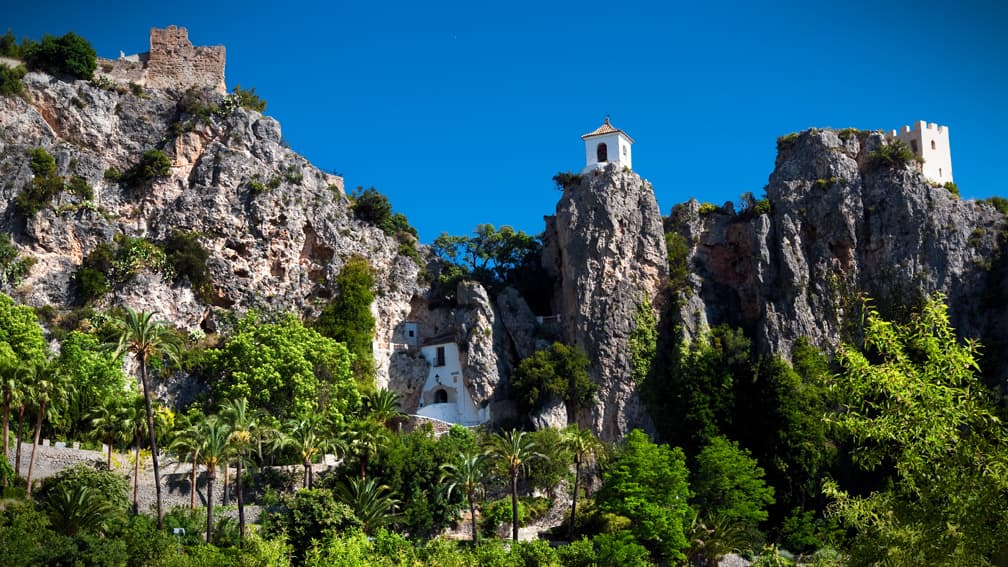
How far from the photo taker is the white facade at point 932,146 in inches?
2687

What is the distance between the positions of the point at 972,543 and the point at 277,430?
38.6 meters

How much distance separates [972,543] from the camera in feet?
38.0

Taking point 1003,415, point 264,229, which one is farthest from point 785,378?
point 1003,415

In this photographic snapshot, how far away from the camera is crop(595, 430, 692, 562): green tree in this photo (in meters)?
46.3

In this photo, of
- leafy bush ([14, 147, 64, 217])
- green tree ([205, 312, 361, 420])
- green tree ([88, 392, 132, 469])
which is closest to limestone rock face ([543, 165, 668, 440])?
green tree ([205, 312, 361, 420])

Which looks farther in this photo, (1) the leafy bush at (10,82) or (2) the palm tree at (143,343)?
(1) the leafy bush at (10,82)

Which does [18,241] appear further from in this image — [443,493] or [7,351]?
[443,493]

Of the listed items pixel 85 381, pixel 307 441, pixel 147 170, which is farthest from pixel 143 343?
pixel 147 170

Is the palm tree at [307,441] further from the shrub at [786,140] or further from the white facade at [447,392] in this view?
the shrub at [786,140]

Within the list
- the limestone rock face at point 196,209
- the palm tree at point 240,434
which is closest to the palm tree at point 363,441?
the palm tree at point 240,434

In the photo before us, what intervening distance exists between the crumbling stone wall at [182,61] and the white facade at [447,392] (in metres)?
24.8

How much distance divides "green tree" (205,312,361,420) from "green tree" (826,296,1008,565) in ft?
131

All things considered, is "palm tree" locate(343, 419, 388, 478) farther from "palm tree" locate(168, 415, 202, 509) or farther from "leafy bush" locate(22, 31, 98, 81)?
"leafy bush" locate(22, 31, 98, 81)

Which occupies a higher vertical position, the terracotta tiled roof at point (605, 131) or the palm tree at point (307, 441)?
the terracotta tiled roof at point (605, 131)
